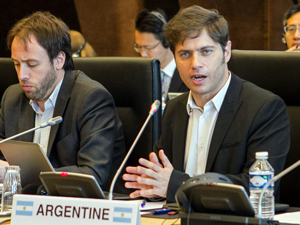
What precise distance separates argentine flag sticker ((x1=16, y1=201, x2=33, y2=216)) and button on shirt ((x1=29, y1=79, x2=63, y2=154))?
1.04 meters

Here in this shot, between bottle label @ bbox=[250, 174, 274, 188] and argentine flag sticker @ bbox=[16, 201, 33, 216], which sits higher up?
bottle label @ bbox=[250, 174, 274, 188]

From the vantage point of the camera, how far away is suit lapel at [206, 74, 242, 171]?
2.48 m

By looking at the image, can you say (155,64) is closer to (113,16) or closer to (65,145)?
(65,145)

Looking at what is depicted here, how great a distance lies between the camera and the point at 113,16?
576cm

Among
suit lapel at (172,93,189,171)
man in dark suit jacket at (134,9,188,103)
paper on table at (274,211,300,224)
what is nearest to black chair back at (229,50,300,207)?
suit lapel at (172,93,189,171)

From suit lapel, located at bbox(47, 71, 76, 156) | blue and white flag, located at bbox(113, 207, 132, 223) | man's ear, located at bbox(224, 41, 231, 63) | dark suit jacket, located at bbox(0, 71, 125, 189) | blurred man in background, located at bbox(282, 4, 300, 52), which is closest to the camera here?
blue and white flag, located at bbox(113, 207, 132, 223)

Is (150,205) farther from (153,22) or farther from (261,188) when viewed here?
(153,22)

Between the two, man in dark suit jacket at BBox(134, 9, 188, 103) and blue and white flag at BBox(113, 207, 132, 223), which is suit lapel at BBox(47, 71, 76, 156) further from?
man in dark suit jacket at BBox(134, 9, 188, 103)

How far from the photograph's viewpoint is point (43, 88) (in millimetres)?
2973

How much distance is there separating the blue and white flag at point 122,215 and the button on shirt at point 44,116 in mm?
1262

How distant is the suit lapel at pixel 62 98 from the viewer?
2.86 meters

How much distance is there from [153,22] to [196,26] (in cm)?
265

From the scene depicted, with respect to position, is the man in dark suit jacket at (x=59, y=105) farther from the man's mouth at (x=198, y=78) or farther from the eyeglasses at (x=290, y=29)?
the eyeglasses at (x=290, y=29)

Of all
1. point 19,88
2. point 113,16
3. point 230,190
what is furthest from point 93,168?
point 113,16
